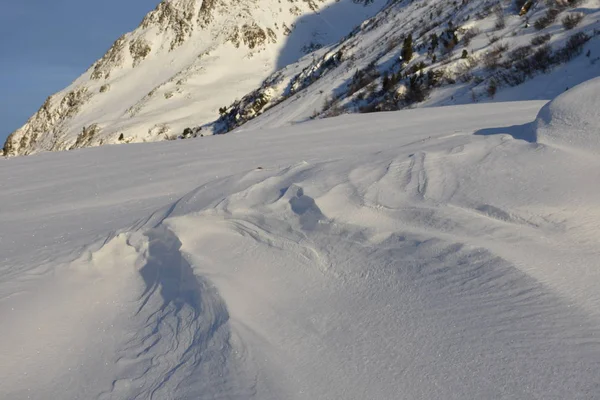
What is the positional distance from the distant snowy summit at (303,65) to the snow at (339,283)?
9782 millimetres

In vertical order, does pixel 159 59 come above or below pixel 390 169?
above

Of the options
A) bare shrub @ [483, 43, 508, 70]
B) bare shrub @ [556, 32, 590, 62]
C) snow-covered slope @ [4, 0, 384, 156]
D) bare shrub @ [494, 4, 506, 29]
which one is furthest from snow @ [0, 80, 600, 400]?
snow-covered slope @ [4, 0, 384, 156]

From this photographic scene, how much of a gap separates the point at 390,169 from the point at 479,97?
11.5m

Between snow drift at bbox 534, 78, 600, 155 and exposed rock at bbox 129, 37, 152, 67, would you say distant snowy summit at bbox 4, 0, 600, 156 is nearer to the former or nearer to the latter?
exposed rock at bbox 129, 37, 152, 67

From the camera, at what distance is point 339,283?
2930mm

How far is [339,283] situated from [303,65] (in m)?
37.3

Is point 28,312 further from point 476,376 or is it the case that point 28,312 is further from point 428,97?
point 428,97

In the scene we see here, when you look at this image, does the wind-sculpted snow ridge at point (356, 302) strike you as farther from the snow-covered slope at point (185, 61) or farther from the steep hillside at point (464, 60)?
the snow-covered slope at point (185, 61)

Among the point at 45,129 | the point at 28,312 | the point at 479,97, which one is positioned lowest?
the point at 479,97

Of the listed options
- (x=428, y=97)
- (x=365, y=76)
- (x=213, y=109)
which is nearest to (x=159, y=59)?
(x=213, y=109)

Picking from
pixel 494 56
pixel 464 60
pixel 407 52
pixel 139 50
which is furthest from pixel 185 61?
pixel 494 56

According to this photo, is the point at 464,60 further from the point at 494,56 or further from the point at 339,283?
the point at 339,283

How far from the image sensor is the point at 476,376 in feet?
6.91

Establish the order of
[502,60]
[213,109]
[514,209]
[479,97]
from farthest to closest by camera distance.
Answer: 1. [213,109]
2. [502,60]
3. [479,97]
4. [514,209]
